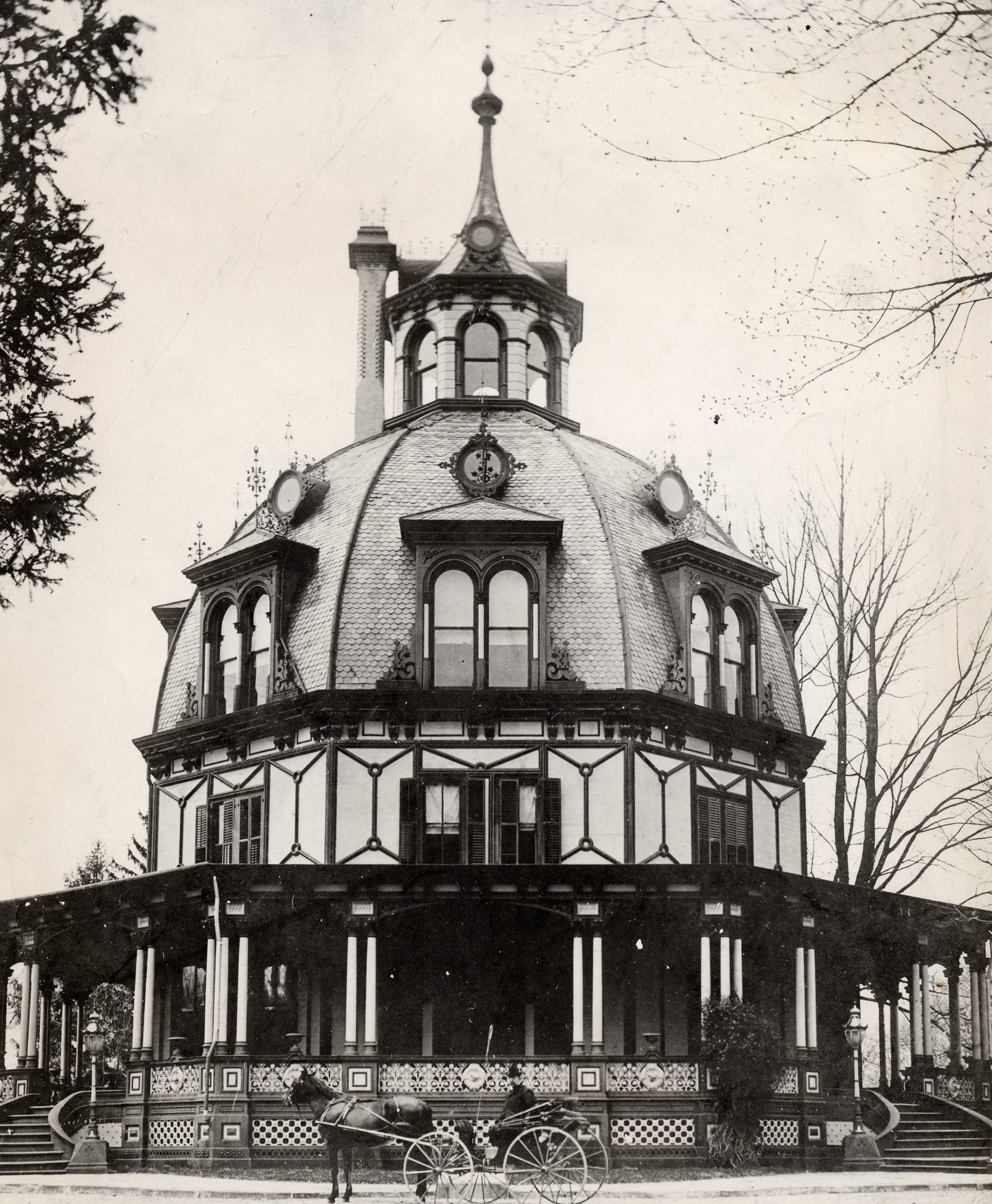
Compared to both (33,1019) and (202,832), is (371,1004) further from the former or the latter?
(33,1019)

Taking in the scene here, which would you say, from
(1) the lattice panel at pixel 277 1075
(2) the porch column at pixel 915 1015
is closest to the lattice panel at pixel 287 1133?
(1) the lattice panel at pixel 277 1075

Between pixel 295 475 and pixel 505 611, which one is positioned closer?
pixel 505 611

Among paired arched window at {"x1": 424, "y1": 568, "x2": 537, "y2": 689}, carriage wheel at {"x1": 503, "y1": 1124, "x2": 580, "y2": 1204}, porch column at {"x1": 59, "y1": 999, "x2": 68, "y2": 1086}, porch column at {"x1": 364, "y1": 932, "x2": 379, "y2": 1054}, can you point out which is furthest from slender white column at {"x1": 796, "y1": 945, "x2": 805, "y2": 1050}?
porch column at {"x1": 59, "y1": 999, "x2": 68, "y2": 1086}

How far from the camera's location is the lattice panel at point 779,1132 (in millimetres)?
29609

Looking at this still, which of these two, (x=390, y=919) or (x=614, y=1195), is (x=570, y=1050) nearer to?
(x=390, y=919)

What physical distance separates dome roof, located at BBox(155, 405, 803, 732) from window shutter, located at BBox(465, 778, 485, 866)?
259 cm

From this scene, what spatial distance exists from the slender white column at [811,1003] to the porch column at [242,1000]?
987 centimetres

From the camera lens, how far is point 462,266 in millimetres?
39844

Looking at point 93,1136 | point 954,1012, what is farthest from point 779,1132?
point 93,1136

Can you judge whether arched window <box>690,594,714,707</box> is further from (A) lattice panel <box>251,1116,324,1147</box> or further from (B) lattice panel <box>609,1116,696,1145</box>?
(A) lattice panel <box>251,1116,324,1147</box>

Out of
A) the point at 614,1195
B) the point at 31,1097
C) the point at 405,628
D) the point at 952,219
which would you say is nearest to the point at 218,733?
the point at 405,628

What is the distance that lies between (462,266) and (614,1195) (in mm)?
22552

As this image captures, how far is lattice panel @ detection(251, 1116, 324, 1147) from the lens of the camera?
28.2m

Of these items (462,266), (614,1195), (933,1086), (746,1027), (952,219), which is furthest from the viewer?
(462,266)
